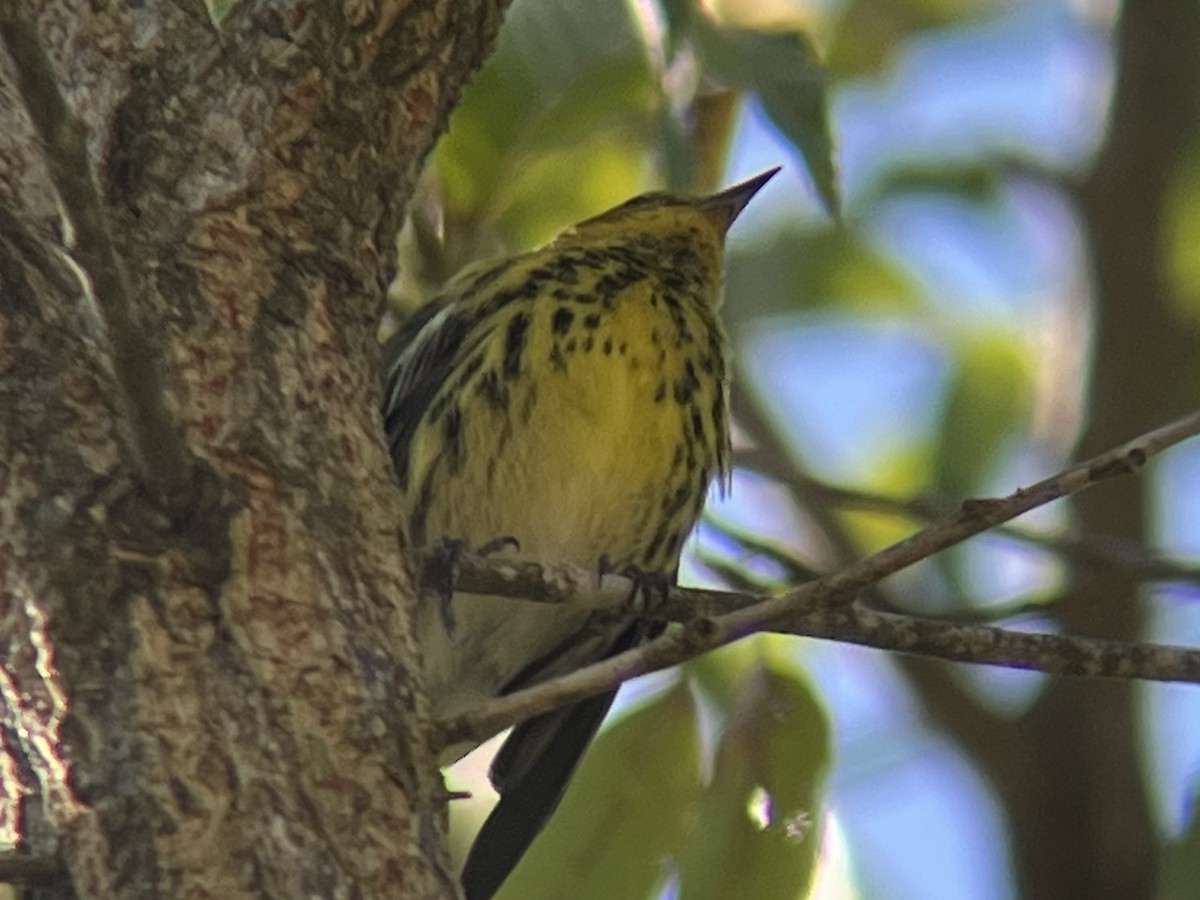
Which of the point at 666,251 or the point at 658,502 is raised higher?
the point at 666,251

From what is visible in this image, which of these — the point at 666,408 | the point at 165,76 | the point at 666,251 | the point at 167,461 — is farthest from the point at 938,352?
the point at 167,461

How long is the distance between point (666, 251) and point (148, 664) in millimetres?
1567

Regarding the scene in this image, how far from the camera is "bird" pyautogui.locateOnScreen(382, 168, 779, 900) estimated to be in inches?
105

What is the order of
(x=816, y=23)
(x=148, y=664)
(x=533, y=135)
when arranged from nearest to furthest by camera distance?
(x=148, y=664) < (x=533, y=135) < (x=816, y=23)

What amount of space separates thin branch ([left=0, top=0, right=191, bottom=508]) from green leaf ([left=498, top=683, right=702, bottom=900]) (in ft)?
A: 3.48

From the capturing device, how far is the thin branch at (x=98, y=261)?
1.38 metres

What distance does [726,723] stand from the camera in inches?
108

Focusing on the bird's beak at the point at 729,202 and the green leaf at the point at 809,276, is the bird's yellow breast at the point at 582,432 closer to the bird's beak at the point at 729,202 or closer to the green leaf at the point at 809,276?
the bird's beak at the point at 729,202

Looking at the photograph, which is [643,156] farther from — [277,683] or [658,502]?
[277,683]

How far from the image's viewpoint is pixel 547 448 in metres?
2.67

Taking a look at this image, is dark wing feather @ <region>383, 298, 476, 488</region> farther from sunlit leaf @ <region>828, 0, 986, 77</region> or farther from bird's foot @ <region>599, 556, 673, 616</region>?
sunlit leaf @ <region>828, 0, 986, 77</region>

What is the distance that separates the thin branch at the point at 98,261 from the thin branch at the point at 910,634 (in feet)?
1.02

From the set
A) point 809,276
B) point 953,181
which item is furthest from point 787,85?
point 953,181

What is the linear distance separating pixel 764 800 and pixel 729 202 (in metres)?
0.95
